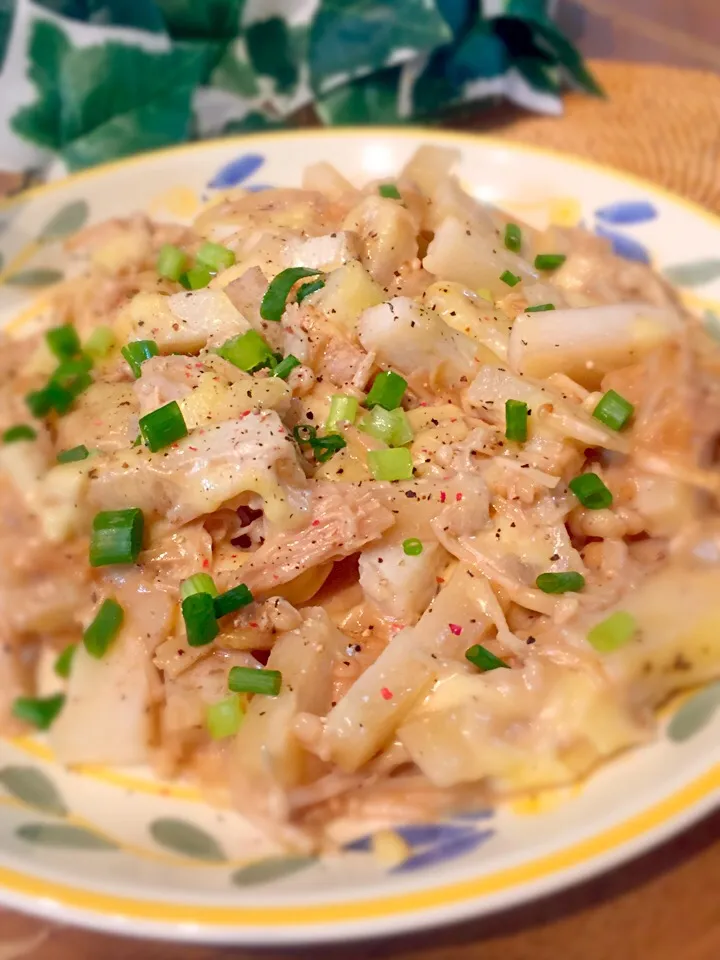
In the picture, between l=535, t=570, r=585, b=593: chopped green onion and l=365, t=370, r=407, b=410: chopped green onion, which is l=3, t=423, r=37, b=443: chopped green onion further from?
l=535, t=570, r=585, b=593: chopped green onion

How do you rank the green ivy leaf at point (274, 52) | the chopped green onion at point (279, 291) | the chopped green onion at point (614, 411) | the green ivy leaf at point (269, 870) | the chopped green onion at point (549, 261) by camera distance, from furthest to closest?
the green ivy leaf at point (274, 52), the chopped green onion at point (549, 261), the chopped green onion at point (279, 291), the chopped green onion at point (614, 411), the green ivy leaf at point (269, 870)

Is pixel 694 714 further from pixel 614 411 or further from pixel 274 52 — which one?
pixel 274 52

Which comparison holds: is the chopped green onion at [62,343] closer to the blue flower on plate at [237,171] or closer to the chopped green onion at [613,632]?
the blue flower on plate at [237,171]

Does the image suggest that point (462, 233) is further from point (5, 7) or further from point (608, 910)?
point (5, 7)

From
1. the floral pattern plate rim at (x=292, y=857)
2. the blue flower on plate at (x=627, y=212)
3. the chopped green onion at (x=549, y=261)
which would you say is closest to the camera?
the floral pattern plate rim at (x=292, y=857)

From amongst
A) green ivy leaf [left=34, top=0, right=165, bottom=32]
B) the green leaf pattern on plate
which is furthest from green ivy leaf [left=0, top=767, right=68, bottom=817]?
green ivy leaf [left=34, top=0, right=165, bottom=32]

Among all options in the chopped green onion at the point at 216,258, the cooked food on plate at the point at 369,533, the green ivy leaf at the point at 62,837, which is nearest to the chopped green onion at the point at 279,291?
the cooked food on plate at the point at 369,533

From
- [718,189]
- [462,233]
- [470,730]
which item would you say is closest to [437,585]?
[470,730]
